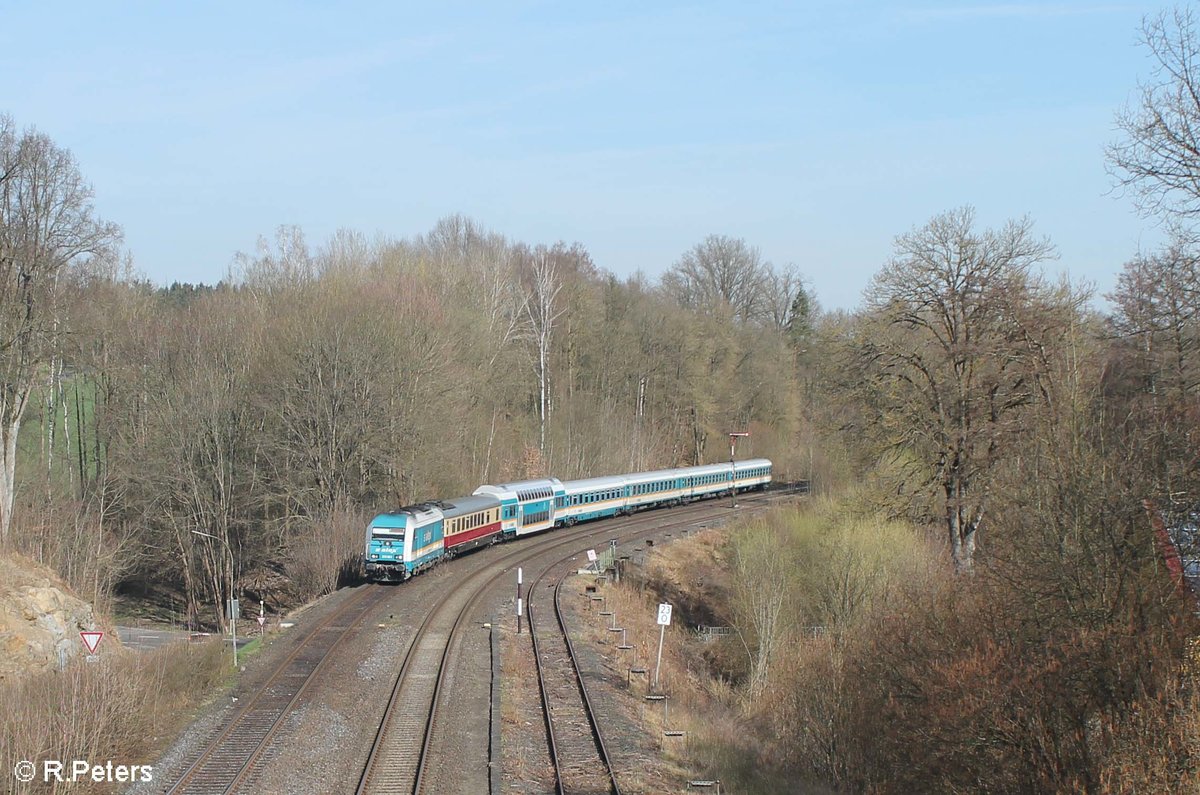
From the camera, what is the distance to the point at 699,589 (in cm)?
3831

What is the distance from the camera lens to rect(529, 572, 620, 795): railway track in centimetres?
1543

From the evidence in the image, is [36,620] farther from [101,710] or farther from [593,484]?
[593,484]

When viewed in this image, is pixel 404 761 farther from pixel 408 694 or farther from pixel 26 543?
pixel 26 543

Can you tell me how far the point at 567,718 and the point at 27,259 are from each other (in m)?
22.9

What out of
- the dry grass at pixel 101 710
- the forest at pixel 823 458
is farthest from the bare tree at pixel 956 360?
the dry grass at pixel 101 710

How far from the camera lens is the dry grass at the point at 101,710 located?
13266 mm

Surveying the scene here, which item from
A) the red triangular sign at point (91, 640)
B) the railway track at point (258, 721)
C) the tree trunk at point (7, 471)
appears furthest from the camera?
the tree trunk at point (7, 471)

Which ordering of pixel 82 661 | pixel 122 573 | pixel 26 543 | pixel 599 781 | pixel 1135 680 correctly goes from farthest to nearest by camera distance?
pixel 122 573 → pixel 26 543 → pixel 82 661 → pixel 599 781 → pixel 1135 680

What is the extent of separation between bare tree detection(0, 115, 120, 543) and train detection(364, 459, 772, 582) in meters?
11.1

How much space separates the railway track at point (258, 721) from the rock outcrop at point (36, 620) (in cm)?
410

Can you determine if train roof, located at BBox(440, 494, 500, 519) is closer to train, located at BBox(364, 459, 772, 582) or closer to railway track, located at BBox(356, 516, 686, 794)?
train, located at BBox(364, 459, 772, 582)

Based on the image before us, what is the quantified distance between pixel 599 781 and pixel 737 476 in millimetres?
48315

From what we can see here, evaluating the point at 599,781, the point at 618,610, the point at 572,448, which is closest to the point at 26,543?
the point at 618,610

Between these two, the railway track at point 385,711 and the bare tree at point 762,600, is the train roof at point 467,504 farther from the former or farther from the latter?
the bare tree at point 762,600
